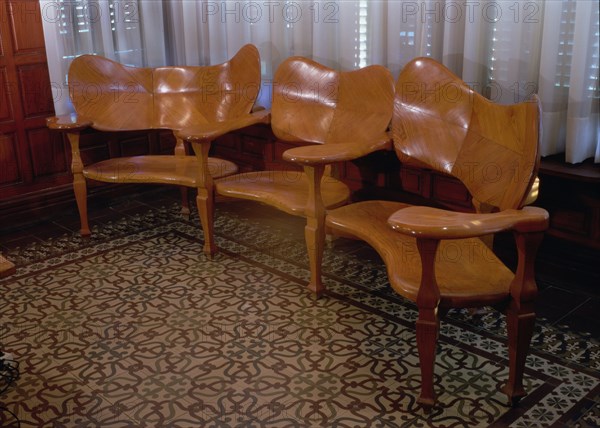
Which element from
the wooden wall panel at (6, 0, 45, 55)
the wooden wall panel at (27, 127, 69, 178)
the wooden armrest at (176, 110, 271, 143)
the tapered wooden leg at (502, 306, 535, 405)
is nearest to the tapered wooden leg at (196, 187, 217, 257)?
the wooden armrest at (176, 110, 271, 143)

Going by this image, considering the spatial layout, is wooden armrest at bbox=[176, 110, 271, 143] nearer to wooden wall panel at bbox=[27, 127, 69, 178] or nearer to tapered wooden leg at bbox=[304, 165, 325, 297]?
tapered wooden leg at bbox=[304, 165, 325, 297]

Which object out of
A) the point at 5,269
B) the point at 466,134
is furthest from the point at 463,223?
the point at 5,269

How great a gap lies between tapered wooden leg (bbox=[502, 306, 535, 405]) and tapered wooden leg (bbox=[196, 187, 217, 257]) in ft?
5.68

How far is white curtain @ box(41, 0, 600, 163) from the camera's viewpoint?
112 inches

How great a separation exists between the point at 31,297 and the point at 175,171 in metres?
0.99

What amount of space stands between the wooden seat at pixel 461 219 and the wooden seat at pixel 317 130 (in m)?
0.19

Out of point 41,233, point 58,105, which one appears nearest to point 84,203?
point 41,233

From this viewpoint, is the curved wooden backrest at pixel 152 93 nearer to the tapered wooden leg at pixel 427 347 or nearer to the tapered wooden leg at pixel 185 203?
the tapered wooden leg at pixel 185 203

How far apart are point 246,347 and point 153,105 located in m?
1.97

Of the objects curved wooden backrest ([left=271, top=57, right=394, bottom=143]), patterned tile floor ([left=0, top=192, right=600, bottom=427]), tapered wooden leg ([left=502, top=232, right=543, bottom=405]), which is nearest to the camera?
tapered wooden leg ([left=502, top=232, right=543, bottom=405])

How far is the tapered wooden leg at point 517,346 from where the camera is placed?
85.2 inches

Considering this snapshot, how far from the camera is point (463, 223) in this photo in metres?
2.01

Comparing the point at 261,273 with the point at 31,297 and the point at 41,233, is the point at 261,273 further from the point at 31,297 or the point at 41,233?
the point at 41,233

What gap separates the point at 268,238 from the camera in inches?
149
